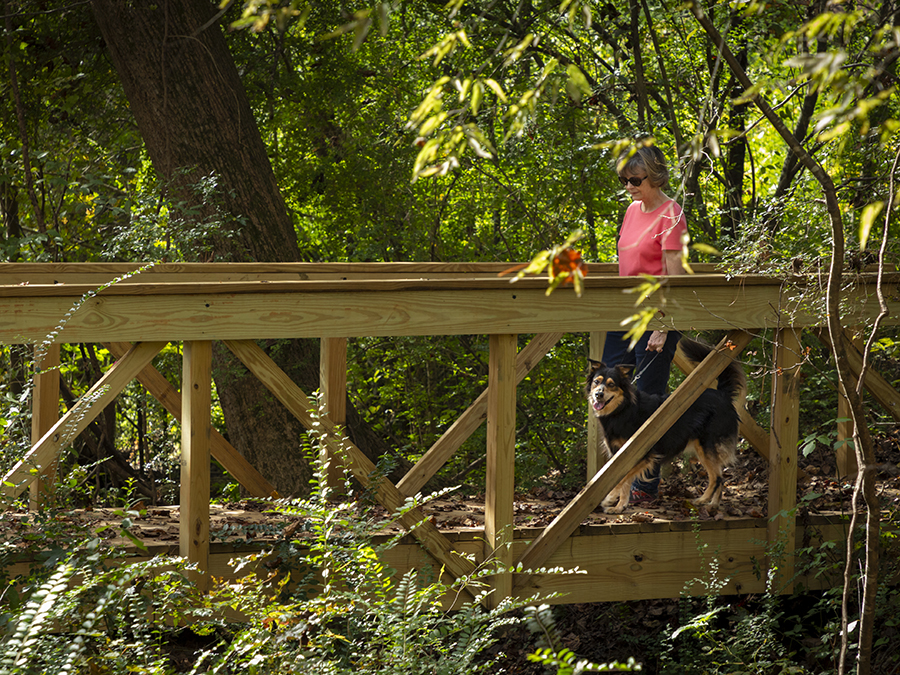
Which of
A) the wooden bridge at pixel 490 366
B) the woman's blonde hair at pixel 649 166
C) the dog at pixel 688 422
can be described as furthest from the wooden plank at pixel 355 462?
the woman's blonde hair at pixel 649 166

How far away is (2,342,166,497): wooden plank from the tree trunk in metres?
2.64

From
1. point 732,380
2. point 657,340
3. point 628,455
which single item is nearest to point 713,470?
point 732,380

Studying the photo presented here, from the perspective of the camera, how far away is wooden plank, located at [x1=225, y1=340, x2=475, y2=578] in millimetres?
3359

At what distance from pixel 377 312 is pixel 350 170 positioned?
4.86m

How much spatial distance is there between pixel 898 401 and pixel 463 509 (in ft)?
7.55

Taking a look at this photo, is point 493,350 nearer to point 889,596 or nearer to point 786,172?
point 889,596

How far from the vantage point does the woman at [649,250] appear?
426 cm

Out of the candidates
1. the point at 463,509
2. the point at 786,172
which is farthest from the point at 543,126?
the point at 463,509

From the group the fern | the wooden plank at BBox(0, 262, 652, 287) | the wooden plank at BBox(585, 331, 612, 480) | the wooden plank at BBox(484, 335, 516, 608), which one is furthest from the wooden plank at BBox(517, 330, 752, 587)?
the fern

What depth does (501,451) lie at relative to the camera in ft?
11.8

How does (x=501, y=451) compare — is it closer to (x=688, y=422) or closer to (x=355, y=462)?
(x=355, y=462)

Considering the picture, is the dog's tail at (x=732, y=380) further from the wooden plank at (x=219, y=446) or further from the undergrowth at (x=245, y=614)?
the wooden plank at (x=219, y=446)

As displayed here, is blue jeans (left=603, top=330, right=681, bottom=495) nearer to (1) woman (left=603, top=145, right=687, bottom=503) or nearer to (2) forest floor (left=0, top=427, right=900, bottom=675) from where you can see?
(1) woman (left=603, top=145, right=687, bottom=503)

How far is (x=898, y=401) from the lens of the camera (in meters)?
4.08
